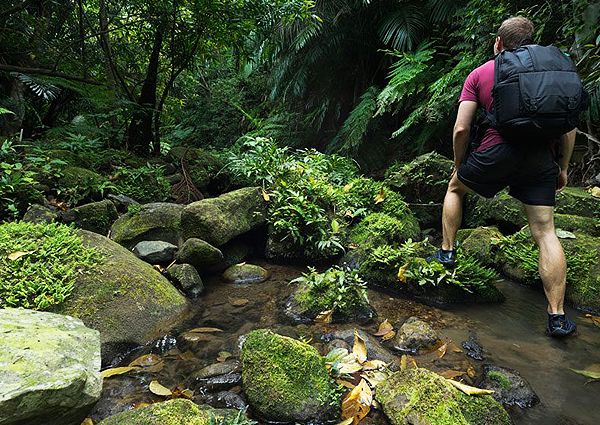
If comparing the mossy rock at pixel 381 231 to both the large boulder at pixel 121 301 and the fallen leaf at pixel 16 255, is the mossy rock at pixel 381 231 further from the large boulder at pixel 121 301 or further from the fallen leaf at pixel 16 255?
the fallen leaf at pixel 16 255

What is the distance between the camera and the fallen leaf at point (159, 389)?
2.12 metres

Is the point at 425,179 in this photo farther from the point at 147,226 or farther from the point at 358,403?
the point at 358,403

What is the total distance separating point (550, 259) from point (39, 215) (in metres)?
4.16

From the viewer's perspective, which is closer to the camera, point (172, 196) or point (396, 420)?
point (396, 420)

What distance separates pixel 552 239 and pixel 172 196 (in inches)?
167

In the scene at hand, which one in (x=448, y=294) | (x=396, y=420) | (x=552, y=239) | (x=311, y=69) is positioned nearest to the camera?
(x=396, y=420)

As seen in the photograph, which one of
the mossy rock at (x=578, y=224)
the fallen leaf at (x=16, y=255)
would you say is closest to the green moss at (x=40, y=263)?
the fallen leaf at (x=16, y=255)

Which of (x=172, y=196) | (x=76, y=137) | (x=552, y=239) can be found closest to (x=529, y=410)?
(x=552, y=239)

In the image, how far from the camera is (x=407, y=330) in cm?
269

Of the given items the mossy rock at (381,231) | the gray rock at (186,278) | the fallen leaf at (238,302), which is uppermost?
the mossy rock at (381,231)

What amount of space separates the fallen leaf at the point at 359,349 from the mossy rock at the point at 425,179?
2.92 meters

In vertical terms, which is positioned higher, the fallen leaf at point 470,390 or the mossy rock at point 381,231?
the mossy rock at point 381,231

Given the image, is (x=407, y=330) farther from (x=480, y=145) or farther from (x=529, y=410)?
(x=480, y=145)

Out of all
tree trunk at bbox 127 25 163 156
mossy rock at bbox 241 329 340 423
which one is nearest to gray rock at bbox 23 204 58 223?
mossy rock at bbox 241 329 340 423
